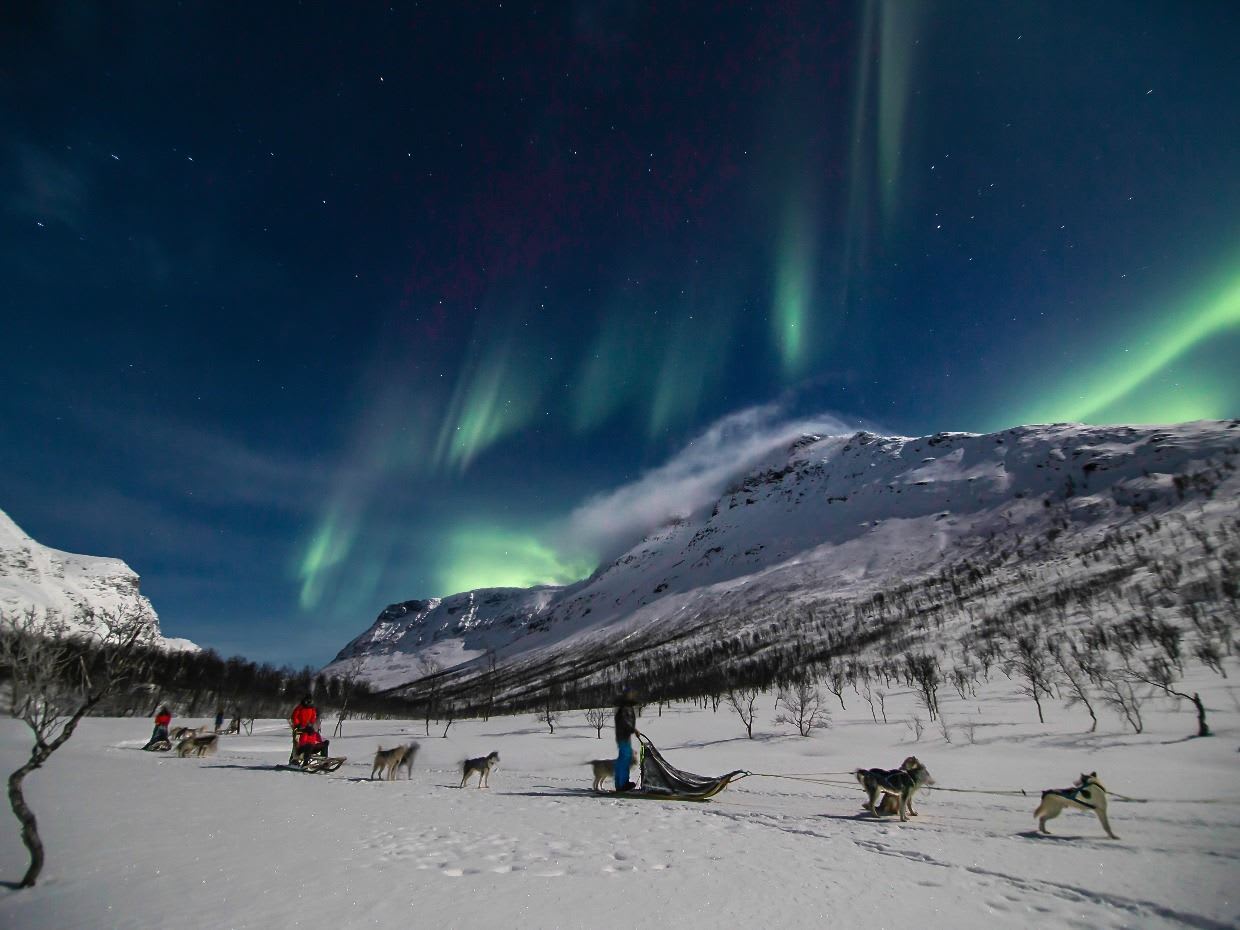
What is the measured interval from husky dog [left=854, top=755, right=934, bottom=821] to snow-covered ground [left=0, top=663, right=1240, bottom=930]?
508 mm

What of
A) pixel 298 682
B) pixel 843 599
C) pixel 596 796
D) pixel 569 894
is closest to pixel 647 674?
pixel 843 599

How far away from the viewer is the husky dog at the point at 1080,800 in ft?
26.1

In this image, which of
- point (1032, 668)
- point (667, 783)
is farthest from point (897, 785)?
point (1032, 668)

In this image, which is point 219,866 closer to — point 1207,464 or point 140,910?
point 140,910

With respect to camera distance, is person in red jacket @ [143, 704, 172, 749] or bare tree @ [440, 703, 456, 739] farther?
bare tree @ [440, 703, 456, 739]

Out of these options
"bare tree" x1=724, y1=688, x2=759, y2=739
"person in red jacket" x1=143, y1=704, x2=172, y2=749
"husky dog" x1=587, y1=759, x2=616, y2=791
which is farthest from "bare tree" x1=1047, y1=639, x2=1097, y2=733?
"person in red jacket" x1=143, y1=704, x2=172, y2=749

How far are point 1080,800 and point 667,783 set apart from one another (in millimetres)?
7809

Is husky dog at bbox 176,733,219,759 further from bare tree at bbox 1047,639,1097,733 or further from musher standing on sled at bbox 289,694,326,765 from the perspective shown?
bare tree at bbox 1047,639,1097,733

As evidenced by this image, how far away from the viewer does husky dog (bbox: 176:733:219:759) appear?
21.4 metres

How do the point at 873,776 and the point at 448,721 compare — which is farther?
the point at 448,721

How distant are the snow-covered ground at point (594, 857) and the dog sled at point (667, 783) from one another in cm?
66

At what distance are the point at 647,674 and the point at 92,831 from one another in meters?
144

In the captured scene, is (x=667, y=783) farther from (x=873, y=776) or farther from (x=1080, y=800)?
(x=1080, y=800)

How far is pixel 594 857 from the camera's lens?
22.1 feet
